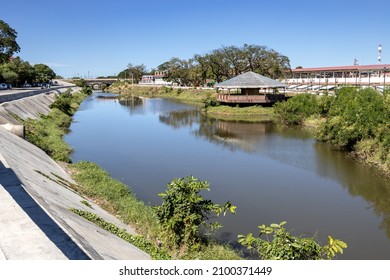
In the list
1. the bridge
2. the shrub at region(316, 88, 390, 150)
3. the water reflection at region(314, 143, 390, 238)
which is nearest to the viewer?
the water reflection at region(314, 143, 390, 238)

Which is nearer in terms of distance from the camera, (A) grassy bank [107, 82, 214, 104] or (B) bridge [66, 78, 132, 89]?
(A) grassy bank [107, 82, 214, 104]

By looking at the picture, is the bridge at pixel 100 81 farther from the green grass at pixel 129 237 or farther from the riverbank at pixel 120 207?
the green grass at pixel 129 237

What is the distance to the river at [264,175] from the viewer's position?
13688 mm

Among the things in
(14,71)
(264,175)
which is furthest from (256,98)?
(14,71)

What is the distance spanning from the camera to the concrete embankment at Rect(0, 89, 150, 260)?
6330 millimetres

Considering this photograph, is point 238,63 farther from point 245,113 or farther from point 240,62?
point 245,113

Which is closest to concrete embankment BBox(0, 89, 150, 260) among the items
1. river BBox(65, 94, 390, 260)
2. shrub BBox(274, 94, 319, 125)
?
river BBox(65, 94, 390, 260)

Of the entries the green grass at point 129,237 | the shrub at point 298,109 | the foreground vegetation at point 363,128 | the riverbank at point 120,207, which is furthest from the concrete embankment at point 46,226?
the shrub at point 298,109

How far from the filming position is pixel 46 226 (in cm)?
734

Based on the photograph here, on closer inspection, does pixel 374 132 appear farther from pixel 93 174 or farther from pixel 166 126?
pixel 166 126

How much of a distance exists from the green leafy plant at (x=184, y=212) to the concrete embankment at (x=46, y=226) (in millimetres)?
1059

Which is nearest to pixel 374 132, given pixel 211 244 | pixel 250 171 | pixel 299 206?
pixel 250 171

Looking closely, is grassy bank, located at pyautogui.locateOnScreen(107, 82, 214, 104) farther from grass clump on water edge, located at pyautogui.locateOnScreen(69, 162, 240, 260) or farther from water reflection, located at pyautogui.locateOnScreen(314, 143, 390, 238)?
grass clump on water edge, located at pyautogui.locateOnScreen(69, 162, 240, 260)

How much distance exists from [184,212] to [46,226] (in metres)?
4.12
